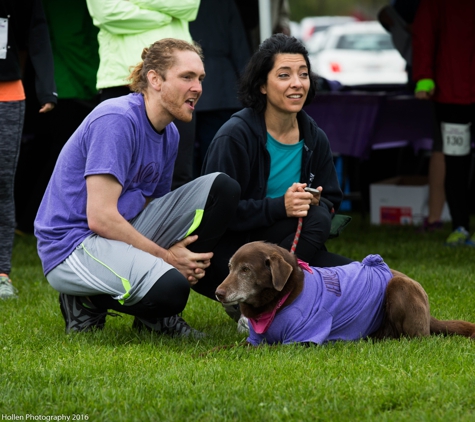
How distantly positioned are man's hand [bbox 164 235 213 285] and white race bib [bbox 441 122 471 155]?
3562 mm

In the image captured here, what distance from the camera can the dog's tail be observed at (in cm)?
384

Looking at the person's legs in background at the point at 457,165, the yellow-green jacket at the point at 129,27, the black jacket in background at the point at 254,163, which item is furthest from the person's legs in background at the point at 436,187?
the black jacket in background at the point at 254,163

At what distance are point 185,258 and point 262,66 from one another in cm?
114

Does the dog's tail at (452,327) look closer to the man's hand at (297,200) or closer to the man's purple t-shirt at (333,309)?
the man's purple t-shirt at (333,309)

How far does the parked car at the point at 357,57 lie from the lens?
16.2 meters

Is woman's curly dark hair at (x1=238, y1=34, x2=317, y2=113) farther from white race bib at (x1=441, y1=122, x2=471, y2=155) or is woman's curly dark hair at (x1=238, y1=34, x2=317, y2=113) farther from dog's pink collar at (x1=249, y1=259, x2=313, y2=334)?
white race bib at (x1=441, y1=122, x2=471, y2=155)

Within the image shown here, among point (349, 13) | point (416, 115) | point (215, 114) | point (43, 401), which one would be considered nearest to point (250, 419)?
point (43, 401)

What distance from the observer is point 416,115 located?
8.40 m

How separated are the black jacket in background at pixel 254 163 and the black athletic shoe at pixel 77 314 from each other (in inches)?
31.5

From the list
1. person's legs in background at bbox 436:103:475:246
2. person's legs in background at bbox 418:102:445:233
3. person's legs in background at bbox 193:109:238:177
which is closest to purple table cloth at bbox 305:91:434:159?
person's legs in background at bbox 418:102:445:233

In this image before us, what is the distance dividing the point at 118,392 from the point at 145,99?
154cm

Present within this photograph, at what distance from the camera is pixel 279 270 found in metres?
3.56

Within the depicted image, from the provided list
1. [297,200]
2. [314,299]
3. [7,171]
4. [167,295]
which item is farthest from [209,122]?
[314,299]

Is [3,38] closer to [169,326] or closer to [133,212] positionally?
[133,212]
